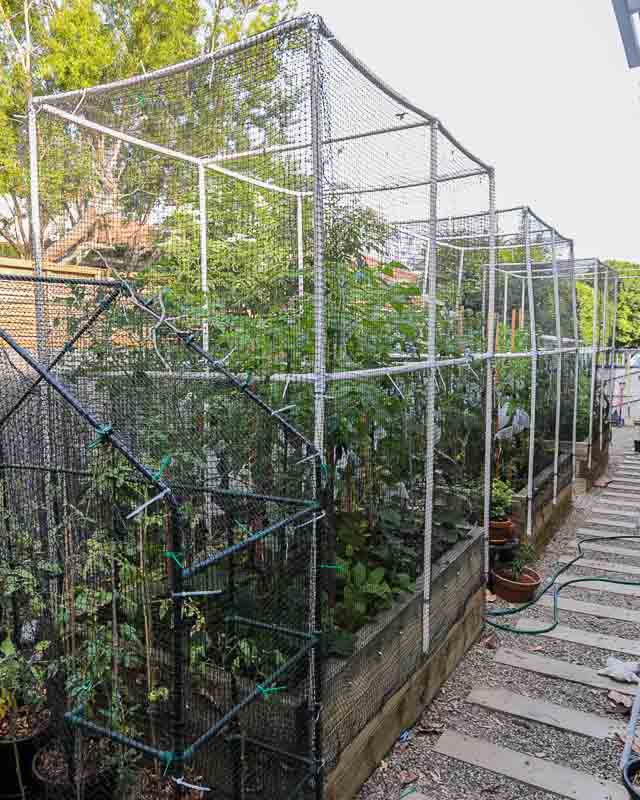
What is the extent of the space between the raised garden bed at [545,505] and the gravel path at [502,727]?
858 millimetres

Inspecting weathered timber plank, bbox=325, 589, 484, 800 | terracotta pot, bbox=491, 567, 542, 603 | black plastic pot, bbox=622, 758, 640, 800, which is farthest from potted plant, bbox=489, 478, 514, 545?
black plastic pot, bbox=622, 758, 640, 800

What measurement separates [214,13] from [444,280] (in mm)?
7768

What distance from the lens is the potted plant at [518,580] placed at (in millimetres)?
4160

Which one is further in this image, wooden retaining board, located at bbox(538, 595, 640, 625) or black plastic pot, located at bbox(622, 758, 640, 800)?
wooden retaining board, located at bbox(538, 595, 640, 625)

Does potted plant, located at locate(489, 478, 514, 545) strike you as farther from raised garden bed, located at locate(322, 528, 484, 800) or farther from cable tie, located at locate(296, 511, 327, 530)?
cable tie, located at locate(296, 511, 327, 530)

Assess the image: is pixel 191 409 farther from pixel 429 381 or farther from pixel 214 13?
pixel 214 13

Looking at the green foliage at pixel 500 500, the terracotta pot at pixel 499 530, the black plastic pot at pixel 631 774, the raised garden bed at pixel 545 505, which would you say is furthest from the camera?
the raised garden bed at pixel 545 505

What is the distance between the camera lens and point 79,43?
7551 mm

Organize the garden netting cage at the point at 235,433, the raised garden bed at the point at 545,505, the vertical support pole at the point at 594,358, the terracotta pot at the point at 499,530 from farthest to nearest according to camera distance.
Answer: the vertical support pole at the point at 594,358, the raised garden bed at the point at 545,505, the terracotta pot at the point at 499,530, the garden netting cage at the point at 235,433

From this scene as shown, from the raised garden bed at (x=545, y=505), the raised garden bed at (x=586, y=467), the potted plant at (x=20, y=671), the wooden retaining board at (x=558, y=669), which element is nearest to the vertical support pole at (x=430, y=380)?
the wooden retaining board at (x=558, y=669)

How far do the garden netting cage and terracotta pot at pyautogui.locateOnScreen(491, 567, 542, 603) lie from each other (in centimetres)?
91

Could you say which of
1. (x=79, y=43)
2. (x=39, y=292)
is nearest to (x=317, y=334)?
(x=39, y=292)

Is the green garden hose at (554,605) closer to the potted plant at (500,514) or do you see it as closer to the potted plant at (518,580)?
the potted plant at (518,580)

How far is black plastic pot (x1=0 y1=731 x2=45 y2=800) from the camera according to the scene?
216 cm
